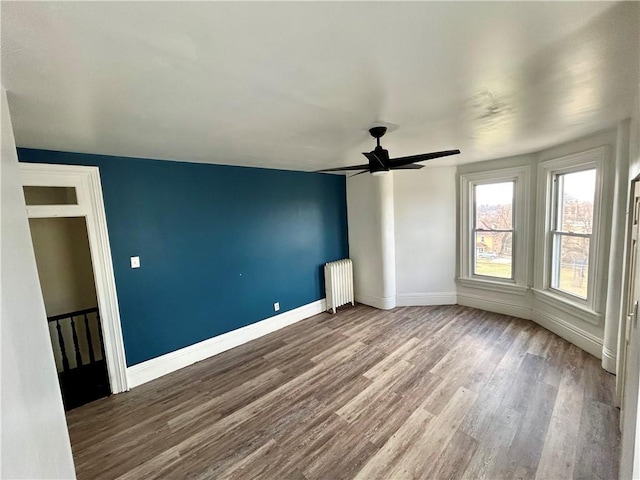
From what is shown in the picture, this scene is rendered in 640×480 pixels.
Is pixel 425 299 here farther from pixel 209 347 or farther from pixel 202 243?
pixel 202 243

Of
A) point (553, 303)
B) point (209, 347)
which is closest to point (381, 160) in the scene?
point (209, 347)

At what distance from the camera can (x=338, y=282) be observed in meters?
4.70

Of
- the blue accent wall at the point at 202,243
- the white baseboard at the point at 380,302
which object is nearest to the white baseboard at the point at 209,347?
the blue accent wall at the point at 202,243

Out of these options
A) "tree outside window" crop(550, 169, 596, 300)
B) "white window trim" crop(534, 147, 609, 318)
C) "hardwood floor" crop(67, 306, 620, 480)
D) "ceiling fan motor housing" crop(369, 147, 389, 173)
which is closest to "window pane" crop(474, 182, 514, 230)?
"white window trim" crop(534, 147, 609, 318)

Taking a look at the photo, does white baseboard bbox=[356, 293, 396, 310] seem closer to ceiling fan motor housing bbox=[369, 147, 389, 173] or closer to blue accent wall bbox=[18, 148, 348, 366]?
blue accent wall bbox=[18, 148, 348, 366]

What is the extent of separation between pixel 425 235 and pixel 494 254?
Result: 1.07 m

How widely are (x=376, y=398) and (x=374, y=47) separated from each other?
270 cm

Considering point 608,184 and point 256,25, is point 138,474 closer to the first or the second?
point 256,25

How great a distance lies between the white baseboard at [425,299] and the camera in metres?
4.73

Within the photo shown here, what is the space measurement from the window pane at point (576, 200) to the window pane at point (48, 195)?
18.2ft

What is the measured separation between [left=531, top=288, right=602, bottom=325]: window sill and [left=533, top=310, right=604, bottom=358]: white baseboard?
159 millimetres

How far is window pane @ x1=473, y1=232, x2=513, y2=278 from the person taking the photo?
4.17 m

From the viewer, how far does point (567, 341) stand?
3324mm

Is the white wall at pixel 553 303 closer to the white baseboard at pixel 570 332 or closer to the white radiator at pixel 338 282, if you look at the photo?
the white baseboard at pixel 570 332
